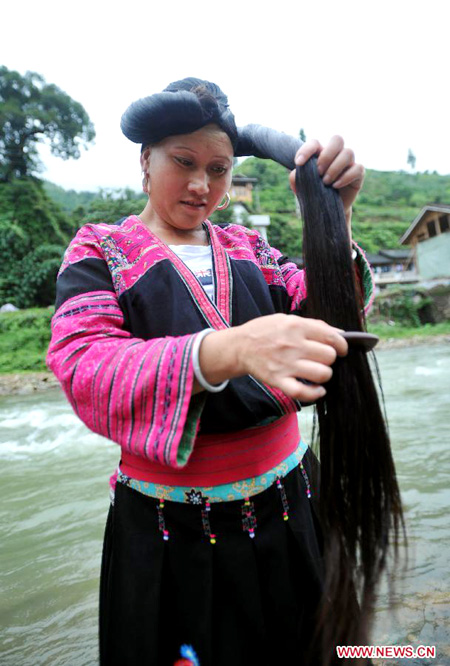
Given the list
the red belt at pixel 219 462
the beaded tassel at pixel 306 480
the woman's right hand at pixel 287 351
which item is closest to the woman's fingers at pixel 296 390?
the woman's right hand at pixel 287 351

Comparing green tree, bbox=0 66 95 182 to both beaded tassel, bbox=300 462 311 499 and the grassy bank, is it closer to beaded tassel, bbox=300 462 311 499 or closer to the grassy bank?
the grassy bank

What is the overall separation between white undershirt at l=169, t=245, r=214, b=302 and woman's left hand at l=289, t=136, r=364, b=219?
1.31ft

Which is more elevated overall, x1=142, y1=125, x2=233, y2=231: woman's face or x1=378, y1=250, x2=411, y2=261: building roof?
x1=378, y1=250, x2=411, y2=261: building roof

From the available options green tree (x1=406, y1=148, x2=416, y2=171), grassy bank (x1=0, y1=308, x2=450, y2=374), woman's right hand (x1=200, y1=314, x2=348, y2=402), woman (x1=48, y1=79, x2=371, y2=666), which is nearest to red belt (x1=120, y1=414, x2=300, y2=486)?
woman (x1=48, y1=79, x2=371, y2=666)

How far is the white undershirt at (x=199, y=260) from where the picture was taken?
1218 millimetres

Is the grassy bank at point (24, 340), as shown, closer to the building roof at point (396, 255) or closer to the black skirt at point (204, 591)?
the black skirt at point (204, 591)

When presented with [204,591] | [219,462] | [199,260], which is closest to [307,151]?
[199,260]

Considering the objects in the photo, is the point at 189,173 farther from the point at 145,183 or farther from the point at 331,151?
the point at 331,151

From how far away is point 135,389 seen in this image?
31.4 inches

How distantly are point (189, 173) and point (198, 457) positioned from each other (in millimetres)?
737

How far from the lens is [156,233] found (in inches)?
51.1

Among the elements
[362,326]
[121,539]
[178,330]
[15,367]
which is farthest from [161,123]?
[15,367]

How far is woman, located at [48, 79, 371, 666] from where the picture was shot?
1.03 meters

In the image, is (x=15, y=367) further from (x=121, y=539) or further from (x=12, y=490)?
(x=121, y=539)
